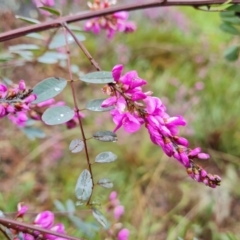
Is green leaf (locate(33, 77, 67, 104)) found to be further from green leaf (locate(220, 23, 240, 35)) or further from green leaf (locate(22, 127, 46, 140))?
green leaf (locate(220, 23, 240, 35))

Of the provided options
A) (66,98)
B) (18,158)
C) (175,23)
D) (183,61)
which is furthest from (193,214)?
(175,23)

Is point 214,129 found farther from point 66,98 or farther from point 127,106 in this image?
point 127,106

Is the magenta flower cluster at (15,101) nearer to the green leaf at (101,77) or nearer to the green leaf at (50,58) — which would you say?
the green leaf at (101,77)

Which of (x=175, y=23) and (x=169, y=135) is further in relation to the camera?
(x=175, y=23)

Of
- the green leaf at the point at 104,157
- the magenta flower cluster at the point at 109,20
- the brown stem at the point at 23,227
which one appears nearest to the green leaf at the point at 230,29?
the magenta flower cluster at the point at 109,20

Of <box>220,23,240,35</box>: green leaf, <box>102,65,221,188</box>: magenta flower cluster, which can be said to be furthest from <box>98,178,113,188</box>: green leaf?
<box>220,23,240,35</box>: green leaf
